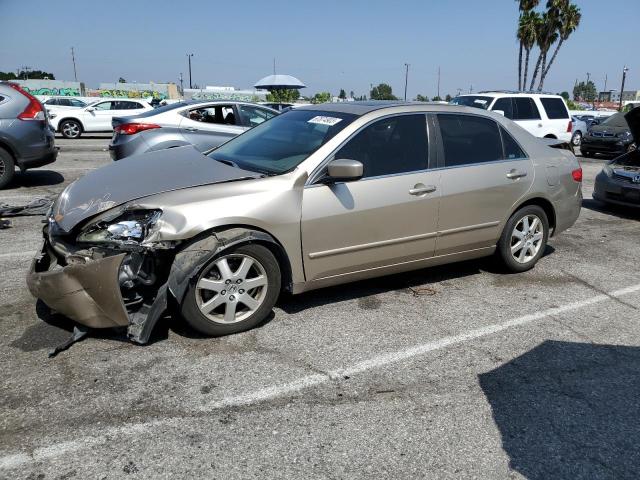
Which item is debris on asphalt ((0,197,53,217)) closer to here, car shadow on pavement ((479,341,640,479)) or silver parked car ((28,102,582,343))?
silver parked car ((28,102,582,343))

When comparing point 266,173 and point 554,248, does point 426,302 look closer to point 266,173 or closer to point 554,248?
point 266,173

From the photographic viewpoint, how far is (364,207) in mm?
4160

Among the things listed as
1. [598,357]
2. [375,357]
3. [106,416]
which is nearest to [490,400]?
[375,357]

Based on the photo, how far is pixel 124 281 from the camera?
346 cm

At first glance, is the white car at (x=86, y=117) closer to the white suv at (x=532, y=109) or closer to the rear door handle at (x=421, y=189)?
the white suv at (x=532, y=109)

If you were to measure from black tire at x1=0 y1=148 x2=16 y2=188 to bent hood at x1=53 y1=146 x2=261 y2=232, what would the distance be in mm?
5324

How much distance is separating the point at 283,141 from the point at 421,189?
1.23m

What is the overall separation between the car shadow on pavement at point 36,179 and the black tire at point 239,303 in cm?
710

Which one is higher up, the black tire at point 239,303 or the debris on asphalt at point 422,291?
the black tire at point 239,303

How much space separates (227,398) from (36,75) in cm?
11470

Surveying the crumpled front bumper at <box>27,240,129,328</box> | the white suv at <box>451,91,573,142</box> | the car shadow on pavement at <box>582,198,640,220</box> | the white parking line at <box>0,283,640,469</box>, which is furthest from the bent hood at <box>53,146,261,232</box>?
the white suv at <box>451,91,573,142</box>

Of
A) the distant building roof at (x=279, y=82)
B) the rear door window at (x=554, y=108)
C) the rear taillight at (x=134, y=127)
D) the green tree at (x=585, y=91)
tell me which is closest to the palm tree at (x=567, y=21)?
the distant building roof at (x=279, y=82)

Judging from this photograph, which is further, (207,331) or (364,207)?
(364,207)

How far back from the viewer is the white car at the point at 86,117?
65.1 ft
